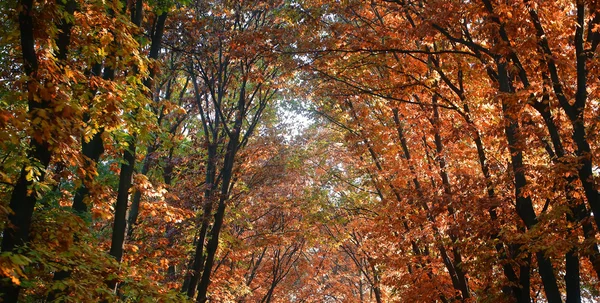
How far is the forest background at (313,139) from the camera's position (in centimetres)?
592

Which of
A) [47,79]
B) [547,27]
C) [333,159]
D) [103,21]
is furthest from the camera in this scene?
[333,159]

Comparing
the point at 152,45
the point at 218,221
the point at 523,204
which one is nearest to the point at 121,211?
the point at 152,45

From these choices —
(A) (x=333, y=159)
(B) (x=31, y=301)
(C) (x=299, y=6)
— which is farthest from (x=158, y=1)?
(A) (x=333, y=159)

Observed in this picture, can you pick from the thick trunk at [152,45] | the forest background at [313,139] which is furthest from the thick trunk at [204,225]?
the thick trunk at [152,45]

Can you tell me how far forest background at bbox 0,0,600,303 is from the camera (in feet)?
19.4

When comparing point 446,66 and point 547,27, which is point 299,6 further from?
point 547,27

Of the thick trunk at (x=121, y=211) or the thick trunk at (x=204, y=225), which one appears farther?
the thick trunk at (x=204, y=225)

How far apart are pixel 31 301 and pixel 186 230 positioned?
7.26 m

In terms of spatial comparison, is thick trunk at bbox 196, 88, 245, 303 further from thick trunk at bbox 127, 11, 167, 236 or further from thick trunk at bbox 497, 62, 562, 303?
thick trunk at bbox 497, 62, 562, 303

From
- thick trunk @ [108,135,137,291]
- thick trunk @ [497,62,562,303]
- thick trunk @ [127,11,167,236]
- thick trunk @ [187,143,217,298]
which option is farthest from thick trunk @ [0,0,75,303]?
thick trunk @ [497,62,562,303]

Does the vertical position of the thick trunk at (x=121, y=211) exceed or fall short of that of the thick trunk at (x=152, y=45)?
it falls short

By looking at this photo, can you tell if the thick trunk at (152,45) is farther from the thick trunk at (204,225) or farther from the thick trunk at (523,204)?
the thick trunk at (523,204)

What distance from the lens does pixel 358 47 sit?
398 inches

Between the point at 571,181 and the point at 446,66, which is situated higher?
the point at 446,66
